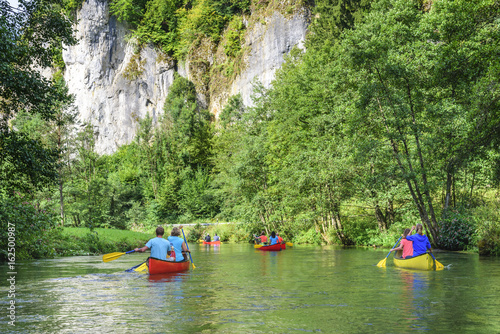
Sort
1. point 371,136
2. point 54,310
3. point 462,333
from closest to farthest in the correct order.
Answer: point 462,333
point 54,310
point 371,136

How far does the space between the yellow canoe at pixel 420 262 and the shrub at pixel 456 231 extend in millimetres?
7359

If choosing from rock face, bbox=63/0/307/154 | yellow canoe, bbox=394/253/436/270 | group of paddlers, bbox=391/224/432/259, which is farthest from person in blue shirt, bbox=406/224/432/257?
rock face, bbox=63/0/307/154

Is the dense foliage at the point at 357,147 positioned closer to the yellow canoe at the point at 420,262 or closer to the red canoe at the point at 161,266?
the yellow canoe at the point at 420,262

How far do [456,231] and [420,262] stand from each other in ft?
26.7

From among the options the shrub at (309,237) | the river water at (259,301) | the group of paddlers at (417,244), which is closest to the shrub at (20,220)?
the river water at (259,301)

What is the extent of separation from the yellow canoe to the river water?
0.32 meters

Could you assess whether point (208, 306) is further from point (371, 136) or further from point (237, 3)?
point (237, 3)

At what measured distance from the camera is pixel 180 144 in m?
59.9

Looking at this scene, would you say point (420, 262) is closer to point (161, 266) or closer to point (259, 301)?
point (259, 301)

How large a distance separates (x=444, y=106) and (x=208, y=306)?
628 inches

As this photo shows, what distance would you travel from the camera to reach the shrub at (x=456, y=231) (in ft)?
69.2

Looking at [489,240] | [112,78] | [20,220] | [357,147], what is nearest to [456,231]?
[489,240]

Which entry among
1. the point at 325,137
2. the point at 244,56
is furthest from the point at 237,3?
the point at 325,137

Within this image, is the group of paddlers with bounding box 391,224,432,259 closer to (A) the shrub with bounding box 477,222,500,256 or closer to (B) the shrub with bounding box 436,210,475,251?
(A) the shrub with bounding box 477,222,500,256
